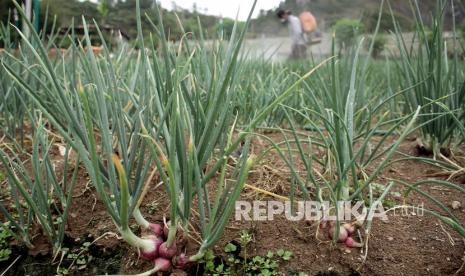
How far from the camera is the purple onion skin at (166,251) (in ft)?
→ 2.26

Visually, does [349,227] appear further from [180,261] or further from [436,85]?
[436,85]

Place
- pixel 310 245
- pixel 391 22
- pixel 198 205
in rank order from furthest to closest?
pixel 391 22 < pixel 310 245 < pixel 198 205

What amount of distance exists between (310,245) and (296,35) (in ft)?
19.2

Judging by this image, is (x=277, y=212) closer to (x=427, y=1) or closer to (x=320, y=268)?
(x=320, y=268)

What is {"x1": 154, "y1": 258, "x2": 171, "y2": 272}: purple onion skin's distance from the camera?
682mm

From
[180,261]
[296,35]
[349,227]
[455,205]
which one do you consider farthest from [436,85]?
[296,35]

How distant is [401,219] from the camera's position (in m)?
0.84

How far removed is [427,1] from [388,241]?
2116mm

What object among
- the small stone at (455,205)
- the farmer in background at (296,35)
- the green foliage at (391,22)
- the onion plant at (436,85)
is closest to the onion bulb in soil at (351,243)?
the small stone at (455,205)

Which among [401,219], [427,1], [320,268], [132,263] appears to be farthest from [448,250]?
[427,1]

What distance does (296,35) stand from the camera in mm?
6199

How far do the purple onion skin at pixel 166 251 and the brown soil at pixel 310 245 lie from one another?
5 centimetres

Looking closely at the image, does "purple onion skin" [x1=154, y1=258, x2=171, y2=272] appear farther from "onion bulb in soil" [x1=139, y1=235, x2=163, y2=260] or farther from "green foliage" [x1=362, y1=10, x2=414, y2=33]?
"green foliage" [x1=362, y1=10, x2=414, y2=33]

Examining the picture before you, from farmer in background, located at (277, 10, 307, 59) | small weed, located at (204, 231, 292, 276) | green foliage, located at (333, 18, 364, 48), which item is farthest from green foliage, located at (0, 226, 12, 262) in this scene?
farmer in background, located at (277, 10, 307, 59)
